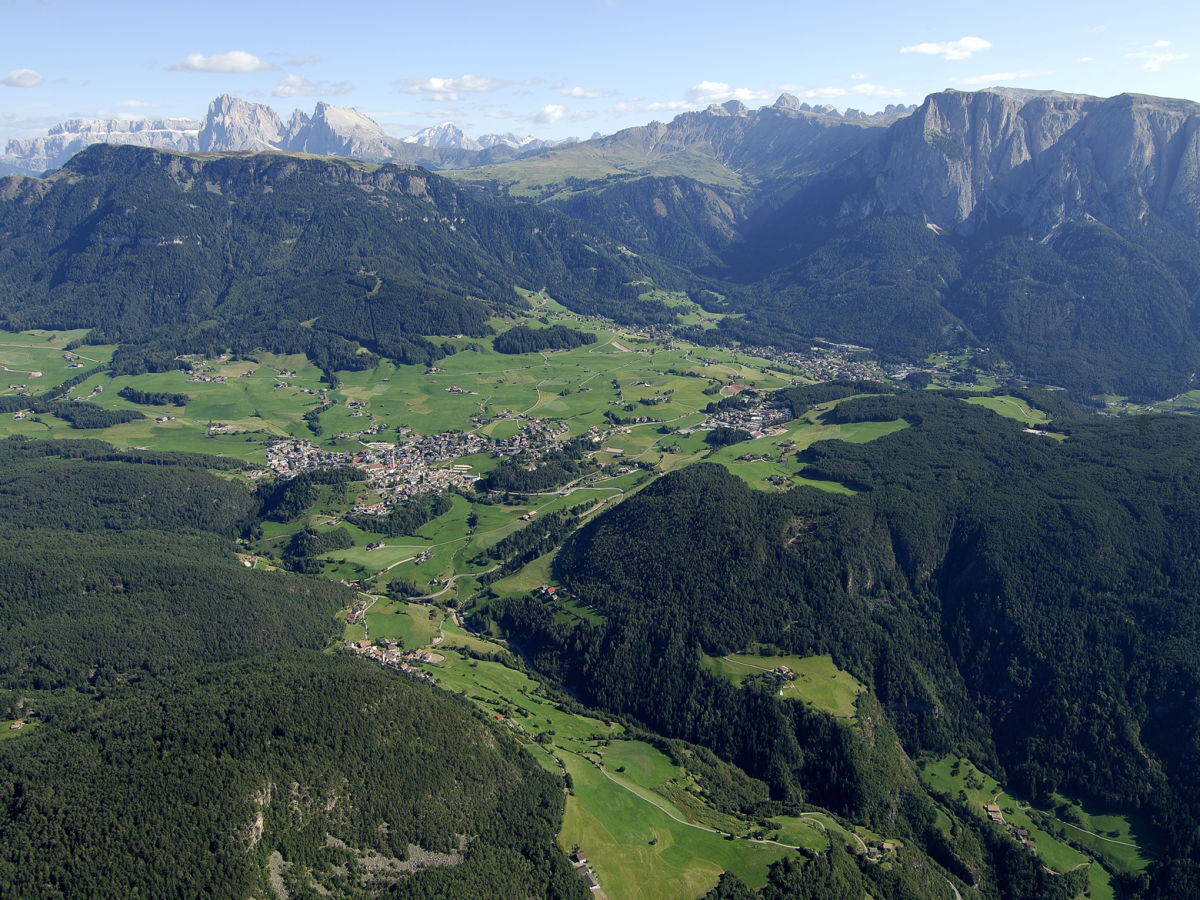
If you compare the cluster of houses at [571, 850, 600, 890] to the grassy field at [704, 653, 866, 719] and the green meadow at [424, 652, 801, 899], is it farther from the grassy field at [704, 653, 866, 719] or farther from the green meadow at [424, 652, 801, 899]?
the grassy field at [704, 653, 866, 719]

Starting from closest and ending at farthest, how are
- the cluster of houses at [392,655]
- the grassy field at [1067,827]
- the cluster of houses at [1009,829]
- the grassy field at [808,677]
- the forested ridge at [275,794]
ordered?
the forested ridge at [275,794], the grassy field at [1067,827], the cluster of houses at [1009,829], the grassy field at [808,677], the cluster of houses at [392,655]

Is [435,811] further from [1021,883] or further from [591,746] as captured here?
[1021,883]

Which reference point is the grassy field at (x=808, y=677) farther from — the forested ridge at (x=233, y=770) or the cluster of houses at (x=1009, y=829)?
the forested ridge at (x=233, y=770)

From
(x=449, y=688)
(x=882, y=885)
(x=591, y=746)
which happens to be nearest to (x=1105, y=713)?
(x=882, y=885)

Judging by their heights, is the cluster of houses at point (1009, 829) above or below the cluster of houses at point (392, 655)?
below

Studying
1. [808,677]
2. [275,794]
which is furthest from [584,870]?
[808,677]

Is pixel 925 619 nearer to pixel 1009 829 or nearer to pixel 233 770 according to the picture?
pixel 1009 829

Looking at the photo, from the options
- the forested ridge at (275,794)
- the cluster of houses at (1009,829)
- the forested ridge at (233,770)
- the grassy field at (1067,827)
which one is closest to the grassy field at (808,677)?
the grassy field at (1067,827)
